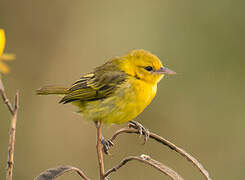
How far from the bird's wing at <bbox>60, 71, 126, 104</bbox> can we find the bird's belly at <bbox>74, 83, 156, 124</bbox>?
0.27 ft

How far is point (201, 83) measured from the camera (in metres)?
7.96

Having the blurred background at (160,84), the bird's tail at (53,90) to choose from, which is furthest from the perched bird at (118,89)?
the blurred background at (160,84)

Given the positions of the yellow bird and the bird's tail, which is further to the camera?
the bird's tail

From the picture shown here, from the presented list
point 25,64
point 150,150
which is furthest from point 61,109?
point 150,150

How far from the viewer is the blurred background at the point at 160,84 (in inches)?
287

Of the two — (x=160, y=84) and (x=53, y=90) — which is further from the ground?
(x=53, y=90)

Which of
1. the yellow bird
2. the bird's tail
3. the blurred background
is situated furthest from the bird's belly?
the blurred background

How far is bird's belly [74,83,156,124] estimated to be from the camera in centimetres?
416

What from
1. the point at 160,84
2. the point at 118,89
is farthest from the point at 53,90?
the point at 160,84

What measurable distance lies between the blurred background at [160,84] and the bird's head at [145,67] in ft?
9.34

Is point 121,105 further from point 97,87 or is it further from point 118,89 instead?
point 97,87

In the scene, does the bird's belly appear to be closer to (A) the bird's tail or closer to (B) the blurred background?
(A) the bird's tail

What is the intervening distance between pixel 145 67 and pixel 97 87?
1.80ft

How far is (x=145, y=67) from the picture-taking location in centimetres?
450
